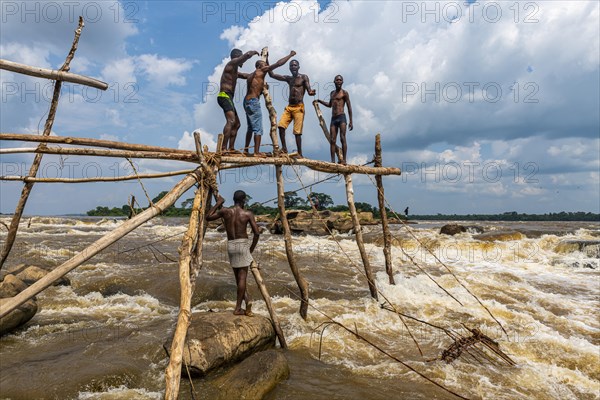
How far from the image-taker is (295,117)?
864 centimetres

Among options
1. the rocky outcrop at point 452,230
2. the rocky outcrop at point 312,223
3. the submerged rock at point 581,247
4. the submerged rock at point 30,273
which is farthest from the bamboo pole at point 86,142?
the rocky outcrop at point 312,223

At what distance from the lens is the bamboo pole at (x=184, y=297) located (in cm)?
357

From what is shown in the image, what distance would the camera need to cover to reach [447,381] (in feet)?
17.1

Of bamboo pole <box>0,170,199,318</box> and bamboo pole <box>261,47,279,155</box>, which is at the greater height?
bamboo pole <box>261,47,279,155</box>

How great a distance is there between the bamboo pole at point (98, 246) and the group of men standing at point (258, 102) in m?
1.53

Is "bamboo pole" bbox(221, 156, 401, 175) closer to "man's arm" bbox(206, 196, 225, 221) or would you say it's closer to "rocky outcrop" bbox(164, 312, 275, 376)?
"man's arm" bbox(206, 196, 225, 221)

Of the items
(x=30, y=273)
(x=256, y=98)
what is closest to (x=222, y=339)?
(x=256, y=98)

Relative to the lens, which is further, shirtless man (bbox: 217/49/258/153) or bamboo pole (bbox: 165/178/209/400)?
shirtless man (bbox: 217/49/258/153)

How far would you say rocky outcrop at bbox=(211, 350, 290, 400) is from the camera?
4.27 meters

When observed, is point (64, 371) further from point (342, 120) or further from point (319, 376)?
point (342, 120)

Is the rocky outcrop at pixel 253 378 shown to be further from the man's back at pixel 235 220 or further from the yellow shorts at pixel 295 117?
the yellow shorts at pixel 295 117

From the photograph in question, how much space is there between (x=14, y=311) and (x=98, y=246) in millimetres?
4637

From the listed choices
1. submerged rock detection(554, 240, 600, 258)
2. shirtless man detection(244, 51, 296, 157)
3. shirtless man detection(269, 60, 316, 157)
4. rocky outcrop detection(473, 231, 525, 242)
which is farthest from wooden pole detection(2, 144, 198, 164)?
rocky outcrop detection(473, 231, 525, 242)

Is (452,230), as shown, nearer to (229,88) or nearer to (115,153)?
(229,88)
